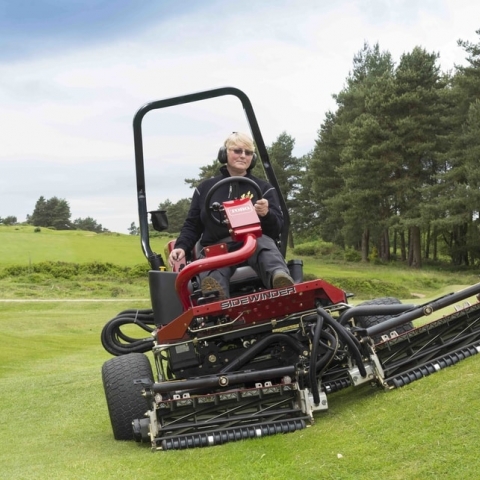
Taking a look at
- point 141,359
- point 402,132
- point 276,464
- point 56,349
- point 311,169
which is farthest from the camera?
point 311,169

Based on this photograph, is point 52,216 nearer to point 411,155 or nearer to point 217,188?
point 411,155

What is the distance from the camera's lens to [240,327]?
14.0ft

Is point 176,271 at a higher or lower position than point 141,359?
higher

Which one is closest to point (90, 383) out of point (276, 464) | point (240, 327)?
point (240, 327)

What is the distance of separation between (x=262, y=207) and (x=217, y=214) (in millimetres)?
406

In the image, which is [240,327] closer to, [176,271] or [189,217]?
[176,271]

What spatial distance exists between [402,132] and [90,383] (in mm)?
A: 31878

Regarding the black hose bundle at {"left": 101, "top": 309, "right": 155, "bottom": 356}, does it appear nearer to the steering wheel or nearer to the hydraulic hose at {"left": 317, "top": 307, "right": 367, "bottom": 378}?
the steering wheel

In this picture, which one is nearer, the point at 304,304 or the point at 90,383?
the point at 304,304

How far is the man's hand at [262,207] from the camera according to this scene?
4.58 meters

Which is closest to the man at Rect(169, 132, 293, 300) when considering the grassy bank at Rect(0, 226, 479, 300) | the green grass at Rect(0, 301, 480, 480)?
the green grass at Rect(0, 301, 480, 480)

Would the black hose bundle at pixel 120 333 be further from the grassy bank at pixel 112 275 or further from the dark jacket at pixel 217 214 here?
the grassy bank at pixel 112 275

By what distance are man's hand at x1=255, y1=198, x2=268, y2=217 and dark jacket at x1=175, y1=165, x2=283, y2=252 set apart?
0.33 feet

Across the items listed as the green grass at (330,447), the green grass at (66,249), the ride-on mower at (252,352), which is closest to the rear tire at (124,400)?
the ride-on mower at (252,352)
